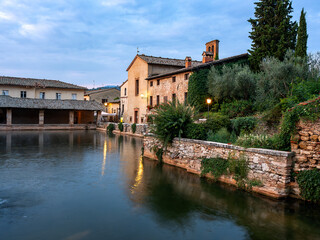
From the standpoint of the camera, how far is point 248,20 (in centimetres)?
2311

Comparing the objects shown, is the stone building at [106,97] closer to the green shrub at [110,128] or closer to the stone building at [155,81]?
the stone building at [155,81]

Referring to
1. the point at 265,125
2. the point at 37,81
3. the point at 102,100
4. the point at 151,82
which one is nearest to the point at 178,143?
the point at 265,125

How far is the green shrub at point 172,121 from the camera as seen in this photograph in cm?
1210

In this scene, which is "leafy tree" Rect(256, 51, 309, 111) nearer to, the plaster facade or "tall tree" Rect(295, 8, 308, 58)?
"tall tree" Rect(295, 8, 308, 58)

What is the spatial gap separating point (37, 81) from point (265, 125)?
129ft

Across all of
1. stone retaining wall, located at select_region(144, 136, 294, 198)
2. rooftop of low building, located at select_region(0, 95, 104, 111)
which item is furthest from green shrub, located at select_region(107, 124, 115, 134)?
stone retaining wall, located at select_region(144, 136, 294, 198)

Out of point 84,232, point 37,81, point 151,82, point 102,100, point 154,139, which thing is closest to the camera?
point 84,232

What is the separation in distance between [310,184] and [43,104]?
37429 mm

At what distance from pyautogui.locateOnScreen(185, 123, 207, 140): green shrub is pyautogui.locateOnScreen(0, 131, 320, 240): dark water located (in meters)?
1.97

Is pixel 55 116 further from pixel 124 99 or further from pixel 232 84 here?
pixel 232 84

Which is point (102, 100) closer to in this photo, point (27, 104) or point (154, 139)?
point (27, 104)

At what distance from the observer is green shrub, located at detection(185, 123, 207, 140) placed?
11547 mm

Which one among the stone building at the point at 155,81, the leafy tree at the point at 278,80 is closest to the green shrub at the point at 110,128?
the stone building at the point at 155,81

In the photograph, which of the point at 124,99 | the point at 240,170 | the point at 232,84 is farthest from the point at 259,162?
the point at 124,99
